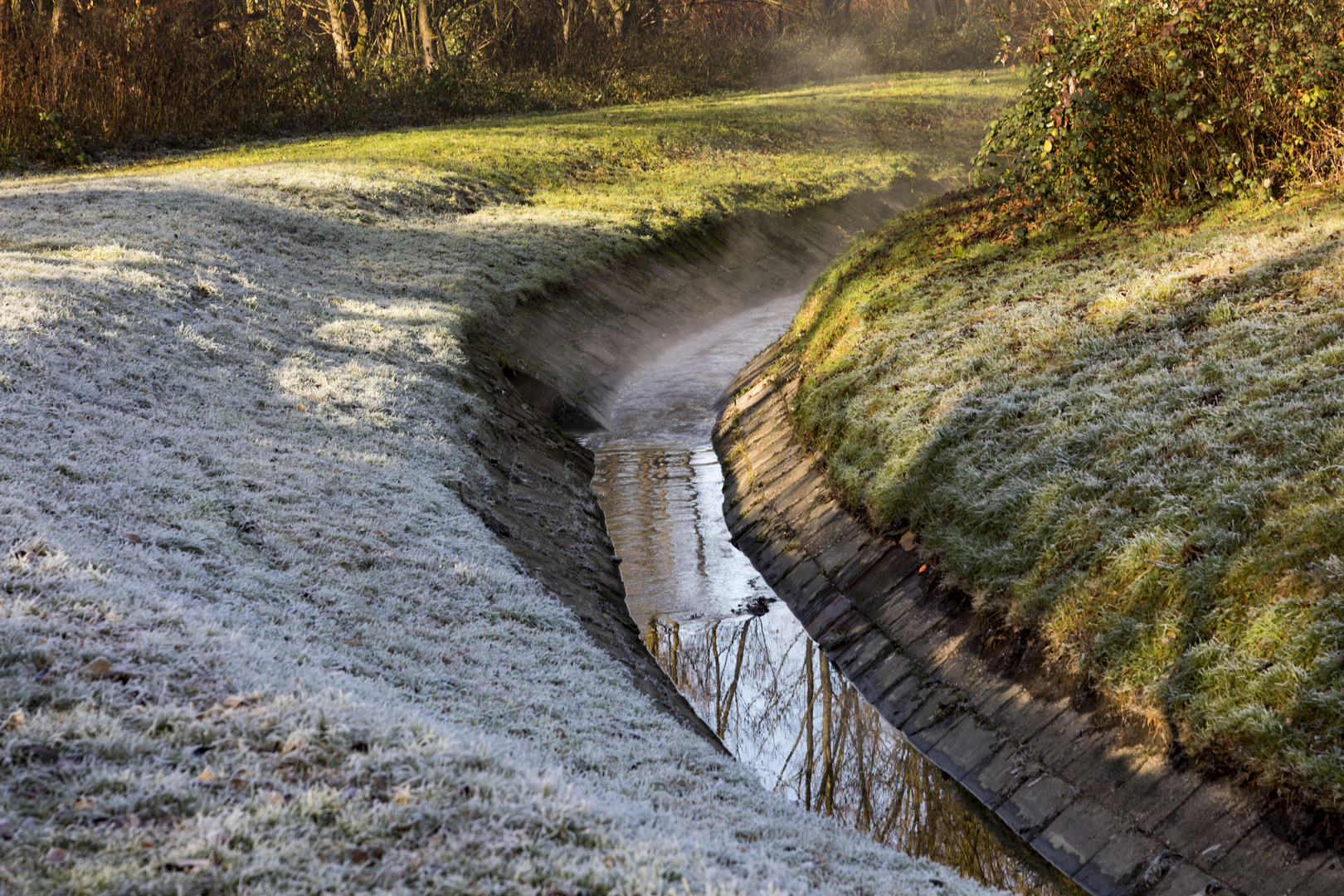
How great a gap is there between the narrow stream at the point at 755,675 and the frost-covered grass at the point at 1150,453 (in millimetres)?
1231

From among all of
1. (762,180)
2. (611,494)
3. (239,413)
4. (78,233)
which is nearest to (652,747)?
(239,413)

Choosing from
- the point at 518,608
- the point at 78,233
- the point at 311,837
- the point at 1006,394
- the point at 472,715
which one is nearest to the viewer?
the point at 311,837

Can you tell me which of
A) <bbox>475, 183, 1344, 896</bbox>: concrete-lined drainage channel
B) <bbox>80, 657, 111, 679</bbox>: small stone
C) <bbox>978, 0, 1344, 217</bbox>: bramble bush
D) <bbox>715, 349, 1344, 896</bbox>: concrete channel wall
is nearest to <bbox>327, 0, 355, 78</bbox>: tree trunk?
<bbox>475, 183, 1344, 896</bbox>: concrete-lined drainage channel

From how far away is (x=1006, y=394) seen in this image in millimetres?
8742

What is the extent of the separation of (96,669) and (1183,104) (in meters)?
12.2

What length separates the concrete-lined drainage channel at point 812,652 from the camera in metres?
5.41

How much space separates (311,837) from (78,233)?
42.8 ft

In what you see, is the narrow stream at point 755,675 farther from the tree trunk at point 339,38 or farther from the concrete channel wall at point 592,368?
Result: the tree trunk at point 339,38

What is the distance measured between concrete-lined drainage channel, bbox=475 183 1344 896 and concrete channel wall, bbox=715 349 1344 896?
13 millimetres

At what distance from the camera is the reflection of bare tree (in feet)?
20.4

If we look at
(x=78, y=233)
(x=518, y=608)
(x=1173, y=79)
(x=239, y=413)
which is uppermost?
(x=1173, y=79)

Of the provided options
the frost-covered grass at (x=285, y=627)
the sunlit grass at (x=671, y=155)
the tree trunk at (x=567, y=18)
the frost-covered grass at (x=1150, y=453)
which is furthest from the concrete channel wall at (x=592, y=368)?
the tree trunk at (x=567, y=18)

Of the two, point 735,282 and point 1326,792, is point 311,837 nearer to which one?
point 1326,792

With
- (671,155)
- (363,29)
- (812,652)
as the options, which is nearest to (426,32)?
(363,29)
